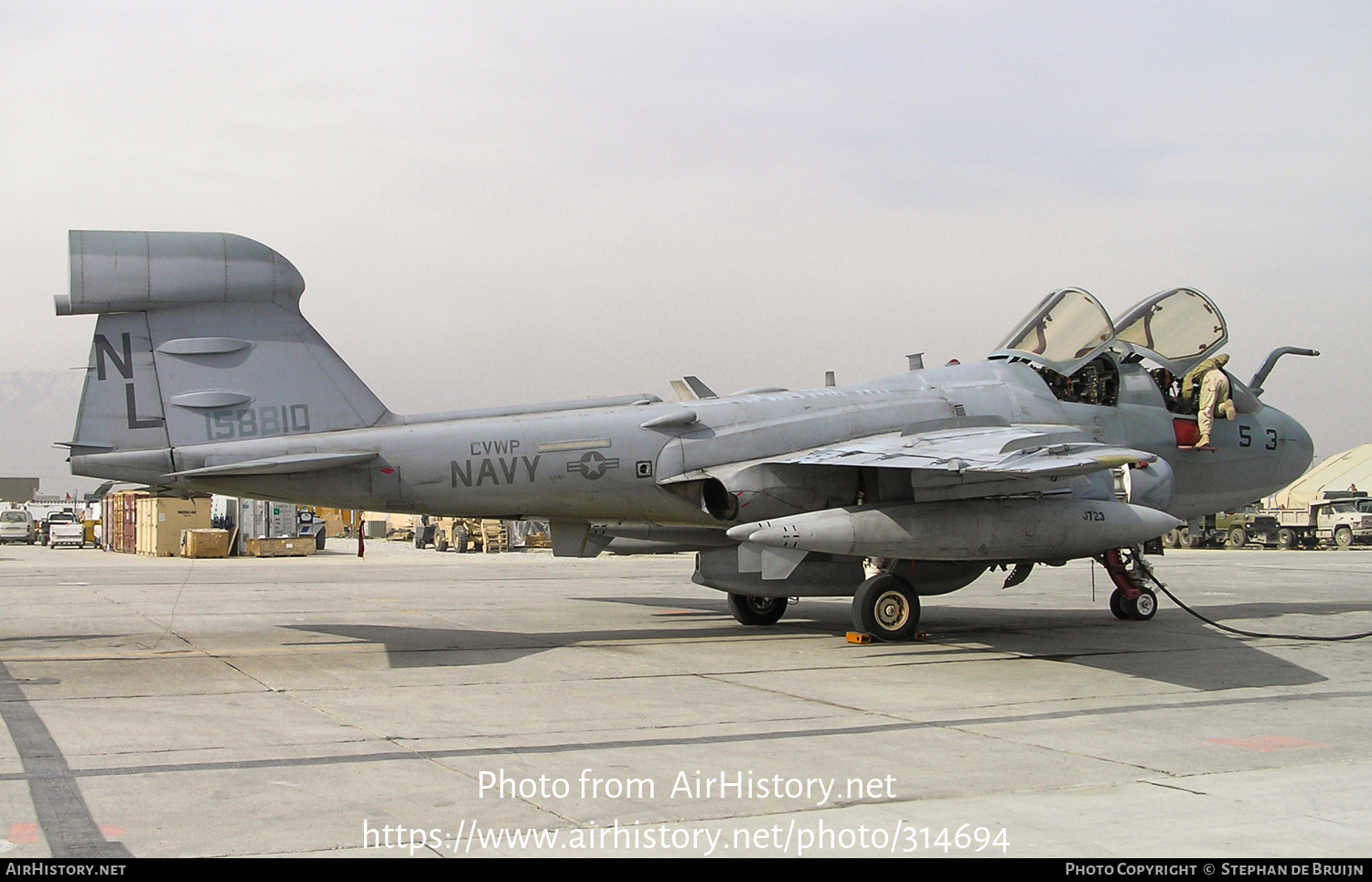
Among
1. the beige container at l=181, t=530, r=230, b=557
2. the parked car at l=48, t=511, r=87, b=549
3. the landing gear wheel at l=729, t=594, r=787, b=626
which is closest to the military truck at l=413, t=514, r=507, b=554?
the beige container at l=181, t=530, r=230, b=557

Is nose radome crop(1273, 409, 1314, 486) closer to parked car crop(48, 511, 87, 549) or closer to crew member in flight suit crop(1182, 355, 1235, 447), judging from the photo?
crew member in flight suit crop(1182, 355, 1235, 447)

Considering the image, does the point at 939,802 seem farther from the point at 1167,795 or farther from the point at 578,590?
the point at 578,590

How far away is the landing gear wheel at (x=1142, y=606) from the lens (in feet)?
49.6

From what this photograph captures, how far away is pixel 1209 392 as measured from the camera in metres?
14.6

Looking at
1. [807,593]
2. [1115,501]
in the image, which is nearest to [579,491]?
[807,593]

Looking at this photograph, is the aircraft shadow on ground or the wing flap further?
the wing flap

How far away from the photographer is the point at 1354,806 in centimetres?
571

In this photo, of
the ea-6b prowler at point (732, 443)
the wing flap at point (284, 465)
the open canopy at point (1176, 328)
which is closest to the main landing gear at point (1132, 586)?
the ea-6b prowler at point (732, 443)

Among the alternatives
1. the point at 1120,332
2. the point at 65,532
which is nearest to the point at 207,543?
the point at 65,532

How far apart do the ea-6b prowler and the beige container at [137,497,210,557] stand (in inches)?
1067

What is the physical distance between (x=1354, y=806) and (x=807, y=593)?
800 cm

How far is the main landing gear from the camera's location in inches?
594
